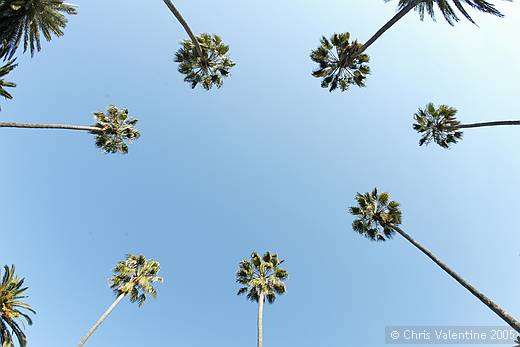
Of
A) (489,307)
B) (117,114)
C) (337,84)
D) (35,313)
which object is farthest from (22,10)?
(489,307)

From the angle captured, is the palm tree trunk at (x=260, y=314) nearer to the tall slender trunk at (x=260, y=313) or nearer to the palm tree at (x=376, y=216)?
the tall slender trunk at (x=260, y=313)

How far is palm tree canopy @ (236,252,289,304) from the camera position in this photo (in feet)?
80.9

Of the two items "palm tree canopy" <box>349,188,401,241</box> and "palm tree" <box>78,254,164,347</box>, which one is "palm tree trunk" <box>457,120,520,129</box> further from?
"palm tree" <box>78,254,164,347</box>

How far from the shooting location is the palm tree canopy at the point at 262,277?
24.7 m

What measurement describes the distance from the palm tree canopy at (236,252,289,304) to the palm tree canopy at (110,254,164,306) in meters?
7.46

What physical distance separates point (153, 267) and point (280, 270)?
1096cm

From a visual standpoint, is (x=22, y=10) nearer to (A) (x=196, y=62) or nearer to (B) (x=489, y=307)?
(A) (x=196, y=62)

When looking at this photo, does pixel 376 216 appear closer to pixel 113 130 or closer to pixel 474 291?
pixel 474 291

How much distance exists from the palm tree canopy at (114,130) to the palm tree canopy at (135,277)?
9.23 m

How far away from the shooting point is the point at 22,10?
750 inches

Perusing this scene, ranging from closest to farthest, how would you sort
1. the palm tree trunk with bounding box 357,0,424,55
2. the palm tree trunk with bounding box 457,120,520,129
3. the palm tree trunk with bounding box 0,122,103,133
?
the palm tree trunk with bounding box 357,0,424,55, the palm tree trunk with bounding box 0,122,103,133, the palm tree trunk with bounding box 457,120,520,129

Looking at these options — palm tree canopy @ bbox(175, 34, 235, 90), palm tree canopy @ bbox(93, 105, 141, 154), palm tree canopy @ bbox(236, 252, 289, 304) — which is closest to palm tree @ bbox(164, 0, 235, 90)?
palm tree canopy @ bbox(175, 34, 235, 90)

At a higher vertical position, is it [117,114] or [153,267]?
[117,114]

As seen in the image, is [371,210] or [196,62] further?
[371,210]
